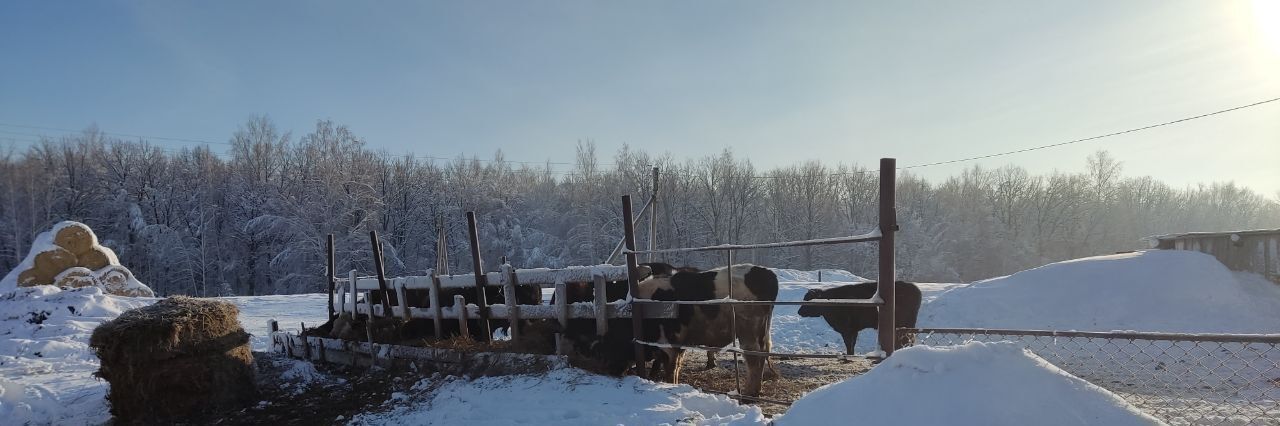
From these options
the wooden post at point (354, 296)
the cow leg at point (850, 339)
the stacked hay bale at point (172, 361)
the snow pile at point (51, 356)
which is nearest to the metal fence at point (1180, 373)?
the cow leg at point (850, 339)

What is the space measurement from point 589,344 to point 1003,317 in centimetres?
1077

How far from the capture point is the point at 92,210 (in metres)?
39.2

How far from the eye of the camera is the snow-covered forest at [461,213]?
38.2 m

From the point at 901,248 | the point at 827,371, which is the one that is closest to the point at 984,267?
the point at 901,248

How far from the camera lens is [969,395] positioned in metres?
3.49

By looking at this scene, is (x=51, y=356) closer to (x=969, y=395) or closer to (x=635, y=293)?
(x=635, y=293)

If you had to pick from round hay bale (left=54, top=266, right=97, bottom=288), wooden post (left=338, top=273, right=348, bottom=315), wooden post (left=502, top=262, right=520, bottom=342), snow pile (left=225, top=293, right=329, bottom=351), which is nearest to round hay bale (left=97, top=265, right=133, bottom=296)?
round hay bale (left=54, top=266, right=97, bottom=288)

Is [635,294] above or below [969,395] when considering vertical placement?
above

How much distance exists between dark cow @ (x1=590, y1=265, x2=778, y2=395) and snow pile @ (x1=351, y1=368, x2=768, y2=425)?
1.82 feet

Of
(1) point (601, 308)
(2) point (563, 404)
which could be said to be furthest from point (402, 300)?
(2) point (563, 404)

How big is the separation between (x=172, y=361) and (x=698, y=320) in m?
5.98

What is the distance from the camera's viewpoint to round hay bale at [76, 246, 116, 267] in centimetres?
2012

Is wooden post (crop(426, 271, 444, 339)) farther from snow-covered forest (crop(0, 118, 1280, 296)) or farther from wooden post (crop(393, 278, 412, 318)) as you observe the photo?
snow-covered forest (crop(0, 118, 1280, 296))

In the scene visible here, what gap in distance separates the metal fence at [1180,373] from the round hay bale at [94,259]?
23988 mm
